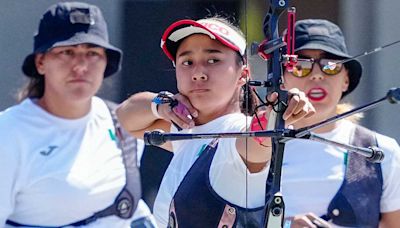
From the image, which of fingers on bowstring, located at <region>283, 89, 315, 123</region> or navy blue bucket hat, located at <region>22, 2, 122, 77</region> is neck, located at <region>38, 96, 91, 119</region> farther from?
fingers on bowstring, located at <region>283, 89, 315, 123</region>

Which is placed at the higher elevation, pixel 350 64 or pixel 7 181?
pixel 350 64

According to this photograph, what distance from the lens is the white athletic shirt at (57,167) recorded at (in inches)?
76.9

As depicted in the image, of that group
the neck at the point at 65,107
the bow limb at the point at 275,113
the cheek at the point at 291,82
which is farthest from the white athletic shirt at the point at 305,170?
the neck at the point at 65,107

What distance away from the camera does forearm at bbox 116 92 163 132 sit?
1.94 m

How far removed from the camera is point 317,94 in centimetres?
167

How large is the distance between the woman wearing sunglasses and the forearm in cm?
33

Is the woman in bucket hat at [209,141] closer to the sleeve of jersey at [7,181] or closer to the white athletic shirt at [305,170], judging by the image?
the white athletic shirt at [305,170]

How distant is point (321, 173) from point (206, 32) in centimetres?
33

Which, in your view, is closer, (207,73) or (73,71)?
(207,73)

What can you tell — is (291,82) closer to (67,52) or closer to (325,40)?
(325,40)

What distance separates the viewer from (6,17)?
1.90 metres

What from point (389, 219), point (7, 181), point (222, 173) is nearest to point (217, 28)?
point (222, 173)

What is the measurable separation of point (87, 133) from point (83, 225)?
0.61 ft

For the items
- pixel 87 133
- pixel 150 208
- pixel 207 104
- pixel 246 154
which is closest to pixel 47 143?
pixel 87 133
